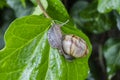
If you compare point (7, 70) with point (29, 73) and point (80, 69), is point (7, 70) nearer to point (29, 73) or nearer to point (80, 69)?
point (29, 73)

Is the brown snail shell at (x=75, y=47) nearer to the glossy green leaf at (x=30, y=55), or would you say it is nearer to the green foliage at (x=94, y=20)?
the glossy green leaf at (x=30, y=55)

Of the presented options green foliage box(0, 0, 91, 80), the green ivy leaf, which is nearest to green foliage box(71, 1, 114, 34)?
the green ivy leaf

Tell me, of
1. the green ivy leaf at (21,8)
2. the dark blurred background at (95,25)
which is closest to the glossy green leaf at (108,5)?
the dark blurred background at (95,25)

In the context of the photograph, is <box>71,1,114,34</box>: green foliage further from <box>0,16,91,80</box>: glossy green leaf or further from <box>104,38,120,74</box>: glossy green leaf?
<box>0,16,91,80</box>: glossy green leaf

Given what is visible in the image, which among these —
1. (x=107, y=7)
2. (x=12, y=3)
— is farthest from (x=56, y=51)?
(x=12, y=3)

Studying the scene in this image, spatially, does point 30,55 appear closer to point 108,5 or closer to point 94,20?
point 108,5
